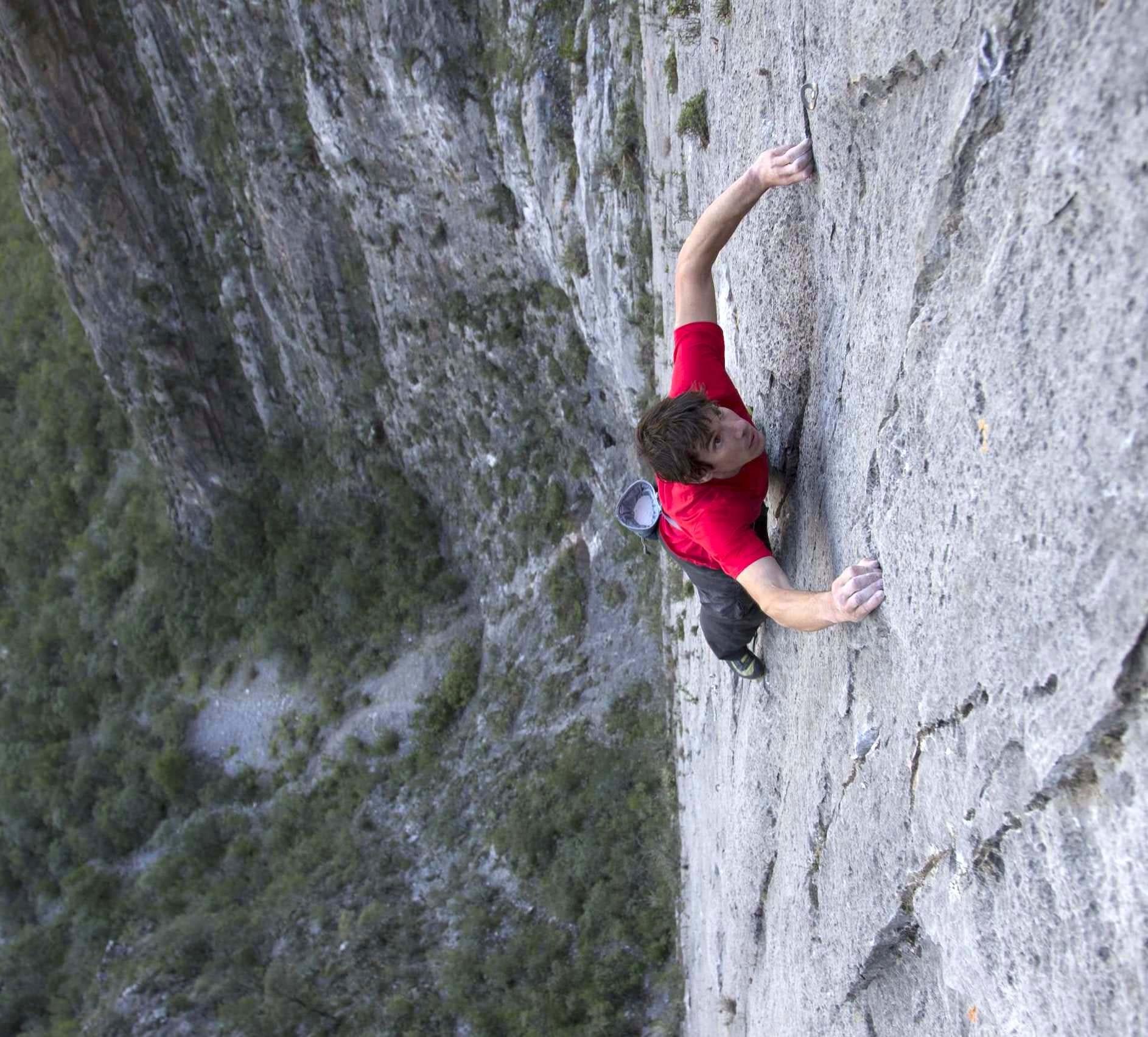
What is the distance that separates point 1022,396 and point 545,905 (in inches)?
411

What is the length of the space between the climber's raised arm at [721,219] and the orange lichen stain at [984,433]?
5.34ft

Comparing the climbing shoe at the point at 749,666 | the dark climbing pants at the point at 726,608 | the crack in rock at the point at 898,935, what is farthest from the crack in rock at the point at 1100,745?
the climbing shoe at the point at 749,666

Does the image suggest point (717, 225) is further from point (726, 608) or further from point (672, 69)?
point (672, 69)

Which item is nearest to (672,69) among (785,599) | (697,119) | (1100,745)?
(697,119)

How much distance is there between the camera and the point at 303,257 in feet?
45.1

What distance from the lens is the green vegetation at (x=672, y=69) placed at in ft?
19.7

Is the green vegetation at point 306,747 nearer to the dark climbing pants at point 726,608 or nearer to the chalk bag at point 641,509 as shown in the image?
the chalk bag at point 641,509

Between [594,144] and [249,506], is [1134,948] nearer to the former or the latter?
[594,144]

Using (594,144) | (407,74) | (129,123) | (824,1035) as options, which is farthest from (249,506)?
(824,1035)

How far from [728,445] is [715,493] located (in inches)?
10.1

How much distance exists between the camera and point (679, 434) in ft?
10.5

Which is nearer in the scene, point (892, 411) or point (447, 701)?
point (892, 411)

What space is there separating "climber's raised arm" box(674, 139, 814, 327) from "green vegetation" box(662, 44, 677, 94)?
2.88m

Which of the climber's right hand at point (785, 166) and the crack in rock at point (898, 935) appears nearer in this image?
the crack in rock at point (898, 935)
